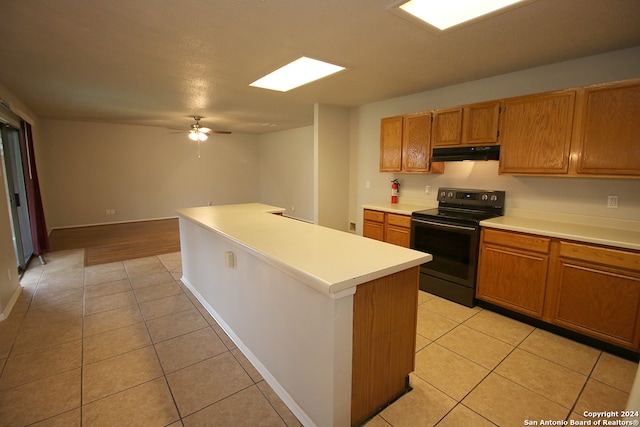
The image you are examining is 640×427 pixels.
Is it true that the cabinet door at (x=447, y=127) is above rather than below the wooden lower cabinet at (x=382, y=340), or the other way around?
above

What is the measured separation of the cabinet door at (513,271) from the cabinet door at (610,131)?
762mm

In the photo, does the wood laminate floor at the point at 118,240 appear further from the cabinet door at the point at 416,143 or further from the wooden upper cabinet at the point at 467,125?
the wooden upper cabinet at the point at 467,125

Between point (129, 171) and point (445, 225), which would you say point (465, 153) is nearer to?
point (445, 225)

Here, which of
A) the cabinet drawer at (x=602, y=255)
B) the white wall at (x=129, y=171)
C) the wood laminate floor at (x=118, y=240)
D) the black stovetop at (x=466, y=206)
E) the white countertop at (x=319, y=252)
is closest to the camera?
the white countertop at (x=319, y=252)

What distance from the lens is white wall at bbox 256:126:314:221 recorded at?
7.62 m

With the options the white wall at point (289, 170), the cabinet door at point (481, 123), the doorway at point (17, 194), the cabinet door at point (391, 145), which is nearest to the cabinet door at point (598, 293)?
the cabinet door at point (481, 123)

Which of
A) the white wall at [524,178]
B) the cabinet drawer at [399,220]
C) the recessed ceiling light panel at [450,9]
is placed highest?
the recessed ceiling light panel at [450,9]

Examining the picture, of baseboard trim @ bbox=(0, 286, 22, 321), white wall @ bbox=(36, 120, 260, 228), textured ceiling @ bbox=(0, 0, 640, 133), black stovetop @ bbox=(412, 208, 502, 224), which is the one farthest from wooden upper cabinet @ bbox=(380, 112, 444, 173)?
white wall @ bbox=(36, 120, 260, 228)

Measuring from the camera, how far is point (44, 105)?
16.1 ft

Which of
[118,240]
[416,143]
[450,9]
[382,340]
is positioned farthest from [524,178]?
[118,240]

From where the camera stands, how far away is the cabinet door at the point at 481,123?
304cm

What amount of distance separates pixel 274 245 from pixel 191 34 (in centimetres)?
179

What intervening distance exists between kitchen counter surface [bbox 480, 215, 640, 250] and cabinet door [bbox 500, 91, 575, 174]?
1.64 ft

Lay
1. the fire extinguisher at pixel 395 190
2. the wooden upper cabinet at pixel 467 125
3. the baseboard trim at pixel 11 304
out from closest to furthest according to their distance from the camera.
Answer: the baseboard trim at pixel 11 304 < the wooden upper cabinet at pixel 467 125 < the fire extinguisher at pixel 395 190
